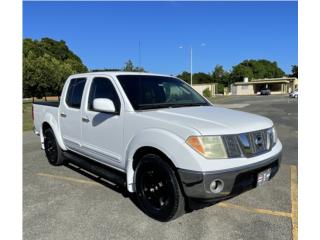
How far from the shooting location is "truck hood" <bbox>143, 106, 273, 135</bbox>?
3223 mm

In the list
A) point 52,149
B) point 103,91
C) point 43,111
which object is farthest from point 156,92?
point 43,111

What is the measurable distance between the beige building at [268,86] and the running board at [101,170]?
248ft

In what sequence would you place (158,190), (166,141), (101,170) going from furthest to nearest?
1. (101,170)
2. (158,190)
3. (166,141)

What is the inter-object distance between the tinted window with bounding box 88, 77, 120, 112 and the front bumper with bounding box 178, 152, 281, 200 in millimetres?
1511

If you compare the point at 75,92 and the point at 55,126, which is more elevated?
the point at 75,92

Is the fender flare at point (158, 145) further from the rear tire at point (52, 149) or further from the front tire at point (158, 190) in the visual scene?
the rear tire at point (52, 149)

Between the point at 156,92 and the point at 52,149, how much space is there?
2899 millimetres

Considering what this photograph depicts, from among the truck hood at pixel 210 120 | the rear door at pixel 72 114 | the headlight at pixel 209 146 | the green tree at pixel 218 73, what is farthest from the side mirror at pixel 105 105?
the green tree at pixel 218 73

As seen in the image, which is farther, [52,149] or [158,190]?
[52,149]

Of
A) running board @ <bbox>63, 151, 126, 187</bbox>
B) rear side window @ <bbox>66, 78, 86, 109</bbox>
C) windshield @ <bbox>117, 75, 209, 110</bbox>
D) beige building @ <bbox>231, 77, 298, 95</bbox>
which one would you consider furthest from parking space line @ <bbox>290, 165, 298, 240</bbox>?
beige building @ <bbox>231, 77, 298, 95</bbox>

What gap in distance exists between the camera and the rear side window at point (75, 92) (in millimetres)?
5168

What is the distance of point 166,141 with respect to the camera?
3.30 metres

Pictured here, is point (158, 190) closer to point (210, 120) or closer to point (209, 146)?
point (209, 146)
